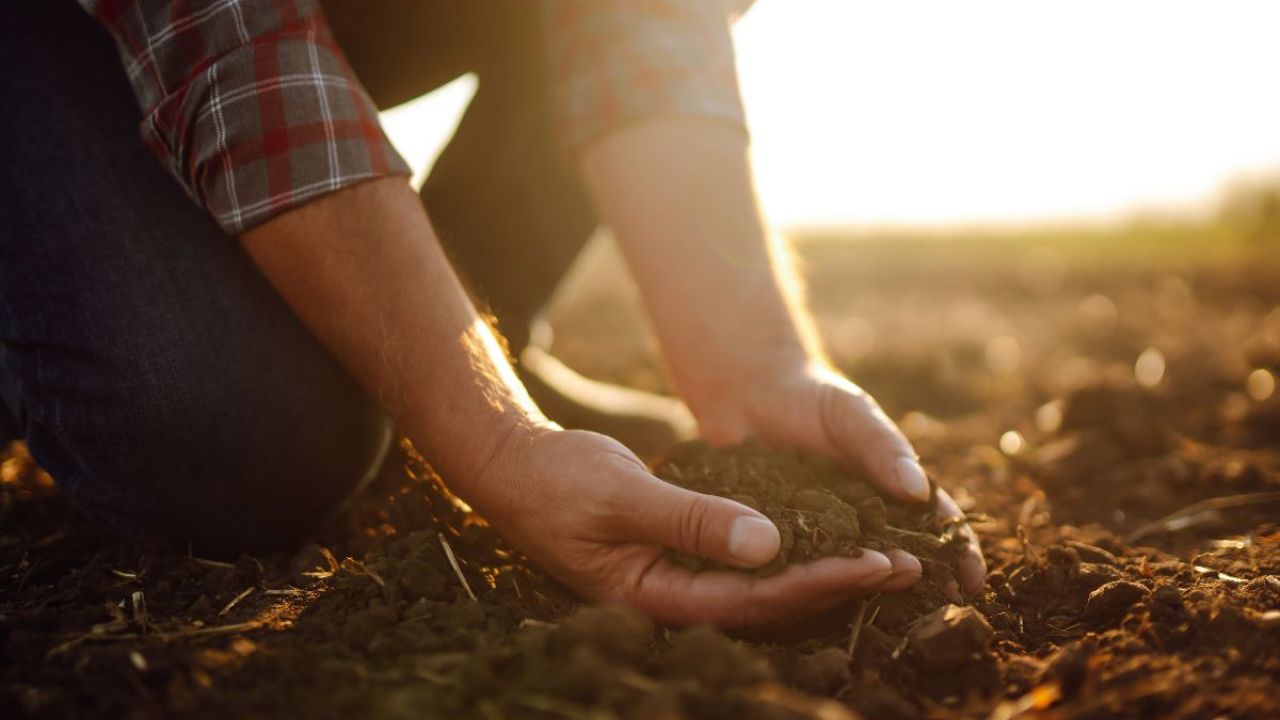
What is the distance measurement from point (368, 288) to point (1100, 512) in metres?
1.91

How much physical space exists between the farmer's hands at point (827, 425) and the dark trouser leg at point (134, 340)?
887mm

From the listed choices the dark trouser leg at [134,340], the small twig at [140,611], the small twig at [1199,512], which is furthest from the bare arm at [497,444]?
the small twig at [1199,512]

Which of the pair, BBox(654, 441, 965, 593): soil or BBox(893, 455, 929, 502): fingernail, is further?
BBox(893, 455, 929, 502): fingernail

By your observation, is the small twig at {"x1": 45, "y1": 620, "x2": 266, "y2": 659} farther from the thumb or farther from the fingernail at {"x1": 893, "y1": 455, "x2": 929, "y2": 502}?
the fingernail at {"x1": 893, "y1": 455, "x2": 929, "y2": 502}

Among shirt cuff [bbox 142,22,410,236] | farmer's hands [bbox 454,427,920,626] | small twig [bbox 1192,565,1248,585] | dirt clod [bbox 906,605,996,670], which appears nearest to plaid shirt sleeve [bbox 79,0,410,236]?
shirt cuff [bbox 142,22,410,236]

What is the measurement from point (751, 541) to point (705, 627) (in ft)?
0.55

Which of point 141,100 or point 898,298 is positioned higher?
point 141,100

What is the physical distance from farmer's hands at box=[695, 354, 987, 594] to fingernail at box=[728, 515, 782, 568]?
431mm

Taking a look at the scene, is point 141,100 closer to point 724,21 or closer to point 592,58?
point 592,58

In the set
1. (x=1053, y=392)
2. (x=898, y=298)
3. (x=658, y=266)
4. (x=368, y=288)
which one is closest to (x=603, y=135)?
(x=658, y=266)

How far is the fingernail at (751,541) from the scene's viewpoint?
1.25m

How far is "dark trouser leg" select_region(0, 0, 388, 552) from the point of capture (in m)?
1.61

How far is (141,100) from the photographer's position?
5.13 ft

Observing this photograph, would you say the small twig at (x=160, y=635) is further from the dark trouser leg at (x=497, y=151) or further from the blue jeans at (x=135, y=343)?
the dark trouser leg at (x=497, y=151)
